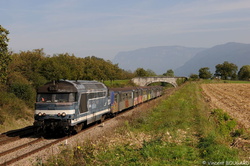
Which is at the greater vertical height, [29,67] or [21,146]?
[29,67]

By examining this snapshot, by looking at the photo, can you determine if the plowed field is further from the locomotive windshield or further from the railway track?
the railway track

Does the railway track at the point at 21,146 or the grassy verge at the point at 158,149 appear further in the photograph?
the railway track at the point at 21,146

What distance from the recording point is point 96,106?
21.5m

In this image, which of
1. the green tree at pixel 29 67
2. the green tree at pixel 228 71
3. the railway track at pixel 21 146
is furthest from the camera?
the green tree at pixel 228 71

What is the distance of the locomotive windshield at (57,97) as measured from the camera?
17.4 metres

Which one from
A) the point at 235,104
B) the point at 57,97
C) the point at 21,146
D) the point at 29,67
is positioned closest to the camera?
the point at 21,146

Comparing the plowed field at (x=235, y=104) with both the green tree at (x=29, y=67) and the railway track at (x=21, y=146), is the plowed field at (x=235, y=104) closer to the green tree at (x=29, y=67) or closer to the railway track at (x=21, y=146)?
the railway track at (x=21, y=146)

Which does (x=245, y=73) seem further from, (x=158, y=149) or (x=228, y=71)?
(x=158, y=149)

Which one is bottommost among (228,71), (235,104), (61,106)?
(235,104)

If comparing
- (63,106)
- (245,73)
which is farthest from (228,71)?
(63,106)

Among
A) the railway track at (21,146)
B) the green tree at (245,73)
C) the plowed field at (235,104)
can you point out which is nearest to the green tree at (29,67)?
the railway track at (21,146)

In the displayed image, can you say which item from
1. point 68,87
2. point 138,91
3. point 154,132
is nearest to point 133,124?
point 154,132

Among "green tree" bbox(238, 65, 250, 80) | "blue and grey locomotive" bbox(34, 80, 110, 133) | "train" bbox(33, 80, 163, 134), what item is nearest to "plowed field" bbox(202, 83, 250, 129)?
"train" bbox(33, 80, 163, 134)

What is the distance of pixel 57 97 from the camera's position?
17484 mm
